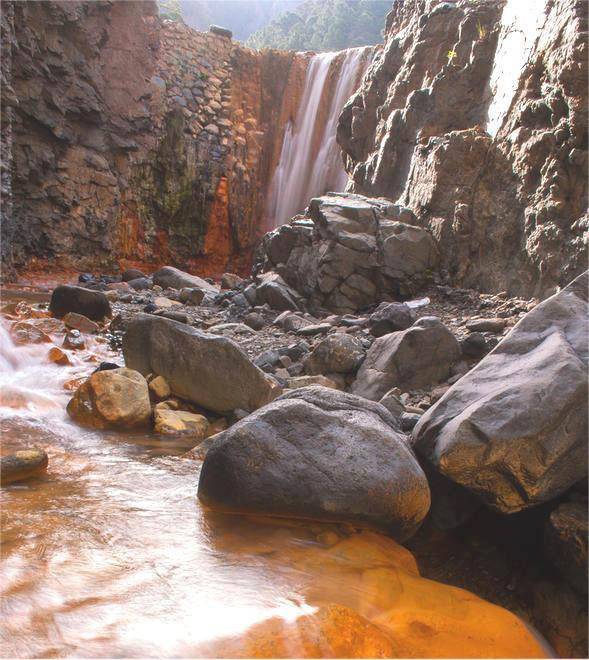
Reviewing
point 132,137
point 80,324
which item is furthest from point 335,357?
point 132,137

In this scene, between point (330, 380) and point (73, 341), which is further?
point (73, 341)

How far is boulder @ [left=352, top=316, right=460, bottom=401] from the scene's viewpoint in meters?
4.64

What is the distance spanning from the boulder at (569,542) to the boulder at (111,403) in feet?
9.57

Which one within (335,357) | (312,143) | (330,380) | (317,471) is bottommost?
(330,380)

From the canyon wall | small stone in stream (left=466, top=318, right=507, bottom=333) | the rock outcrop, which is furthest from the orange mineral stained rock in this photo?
the canyon wall

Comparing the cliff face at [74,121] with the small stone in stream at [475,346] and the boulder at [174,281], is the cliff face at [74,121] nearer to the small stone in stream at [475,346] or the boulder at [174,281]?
the boulder at [174,281]

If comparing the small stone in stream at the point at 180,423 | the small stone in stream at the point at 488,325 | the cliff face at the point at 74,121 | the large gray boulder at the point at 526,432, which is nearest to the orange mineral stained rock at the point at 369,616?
the large gray boulder at the point at 526,432

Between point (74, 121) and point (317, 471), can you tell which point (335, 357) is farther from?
point (74, 121)

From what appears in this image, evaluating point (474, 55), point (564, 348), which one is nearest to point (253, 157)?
point (474, 55)

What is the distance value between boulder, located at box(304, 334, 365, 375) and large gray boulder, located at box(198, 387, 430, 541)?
2451 mm

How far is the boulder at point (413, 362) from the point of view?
464cm

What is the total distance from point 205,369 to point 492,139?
5573 millimetres

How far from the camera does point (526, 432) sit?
2.19m

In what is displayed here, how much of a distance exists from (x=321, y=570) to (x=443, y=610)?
0.49 m
